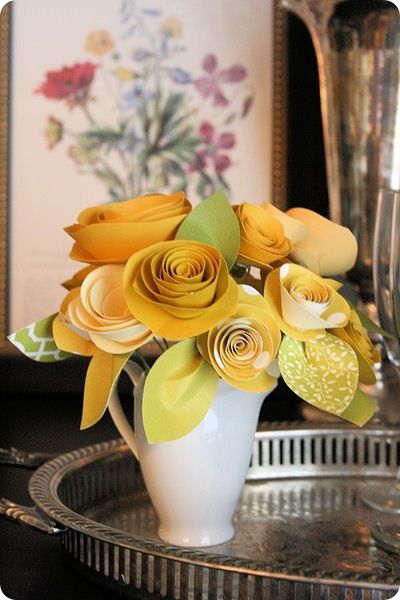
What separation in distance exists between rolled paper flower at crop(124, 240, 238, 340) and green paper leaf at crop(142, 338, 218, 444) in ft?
0.07

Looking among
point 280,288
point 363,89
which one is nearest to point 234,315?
point 280,288

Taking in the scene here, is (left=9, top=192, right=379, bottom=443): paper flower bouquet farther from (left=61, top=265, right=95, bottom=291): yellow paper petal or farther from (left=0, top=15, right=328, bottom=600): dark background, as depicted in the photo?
(left=0, top=15, right=328, bottom=600): dark background

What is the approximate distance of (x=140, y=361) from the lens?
53cm

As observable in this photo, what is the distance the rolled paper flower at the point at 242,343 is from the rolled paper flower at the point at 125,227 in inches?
1.9

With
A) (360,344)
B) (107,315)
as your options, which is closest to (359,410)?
(360,344)

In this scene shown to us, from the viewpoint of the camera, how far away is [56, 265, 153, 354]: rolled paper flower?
17.5 inches

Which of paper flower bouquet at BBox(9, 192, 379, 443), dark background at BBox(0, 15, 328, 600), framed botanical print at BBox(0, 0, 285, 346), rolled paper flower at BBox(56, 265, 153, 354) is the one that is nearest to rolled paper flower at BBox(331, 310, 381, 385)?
paper flower bouquet at BBox(9, 192, 379, 443)

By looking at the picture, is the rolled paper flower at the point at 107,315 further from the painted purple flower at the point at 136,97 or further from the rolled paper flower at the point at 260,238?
the painted purple flower at the point at 136,97

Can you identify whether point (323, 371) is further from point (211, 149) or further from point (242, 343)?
point (211, 149)

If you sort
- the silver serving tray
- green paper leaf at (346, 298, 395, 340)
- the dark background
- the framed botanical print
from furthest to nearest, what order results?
the framed botanical print < the dark background < green paper leaf at (346, 298, 395, 340) < the silver serving tray

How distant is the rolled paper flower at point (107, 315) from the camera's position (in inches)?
17.5

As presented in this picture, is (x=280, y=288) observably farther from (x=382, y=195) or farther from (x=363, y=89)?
(x=363, y=89)

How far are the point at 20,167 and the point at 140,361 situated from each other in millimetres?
473

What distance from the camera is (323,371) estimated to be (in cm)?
47
